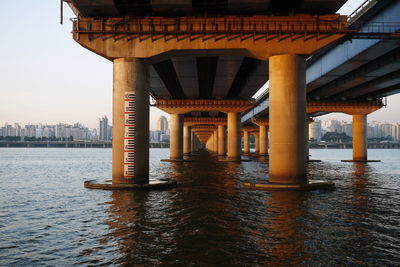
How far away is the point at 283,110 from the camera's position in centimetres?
2389

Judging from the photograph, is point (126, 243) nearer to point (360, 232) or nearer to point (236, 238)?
point (236, 238)

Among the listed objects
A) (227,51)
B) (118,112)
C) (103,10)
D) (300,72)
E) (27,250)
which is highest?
(103,10)

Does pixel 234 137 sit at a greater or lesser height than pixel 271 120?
lesser

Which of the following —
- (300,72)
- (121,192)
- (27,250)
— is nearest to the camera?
(27,250)

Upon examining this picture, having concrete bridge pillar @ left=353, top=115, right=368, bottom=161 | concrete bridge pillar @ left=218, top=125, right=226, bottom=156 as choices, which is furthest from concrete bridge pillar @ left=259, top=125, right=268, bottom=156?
concrete bridge pillar @ left=353, top=115, right=368, bottom=161

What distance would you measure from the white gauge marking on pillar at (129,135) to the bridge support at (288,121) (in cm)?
791

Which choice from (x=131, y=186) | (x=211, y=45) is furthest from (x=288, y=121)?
(x=131, y=186)

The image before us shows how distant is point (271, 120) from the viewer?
24312 millimetres

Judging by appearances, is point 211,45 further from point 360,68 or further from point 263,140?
point 263,140

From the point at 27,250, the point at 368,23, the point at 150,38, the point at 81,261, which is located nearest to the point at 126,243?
the point at 81,261

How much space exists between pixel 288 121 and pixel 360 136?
4930 centimetres

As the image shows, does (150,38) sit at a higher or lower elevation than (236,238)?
higher

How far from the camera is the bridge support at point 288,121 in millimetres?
23812

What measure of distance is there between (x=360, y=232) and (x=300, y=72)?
13597 millimetres
